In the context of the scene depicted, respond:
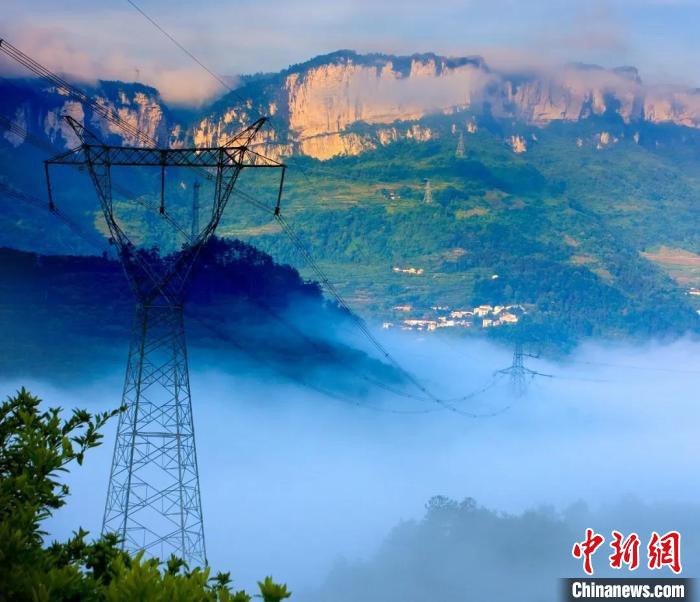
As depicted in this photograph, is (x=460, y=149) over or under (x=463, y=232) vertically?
over

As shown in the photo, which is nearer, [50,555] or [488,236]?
[50,555]

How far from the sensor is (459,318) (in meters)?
105

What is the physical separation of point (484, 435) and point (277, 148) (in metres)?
46.4

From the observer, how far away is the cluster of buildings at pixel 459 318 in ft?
332

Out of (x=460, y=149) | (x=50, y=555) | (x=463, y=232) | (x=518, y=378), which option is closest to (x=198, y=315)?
(x=518, y=378)

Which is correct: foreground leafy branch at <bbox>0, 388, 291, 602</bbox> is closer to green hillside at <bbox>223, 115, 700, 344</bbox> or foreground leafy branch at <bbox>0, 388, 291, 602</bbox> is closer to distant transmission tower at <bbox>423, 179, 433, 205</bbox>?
green hillside at <bbox>223, 115, 700, 344</bbox>


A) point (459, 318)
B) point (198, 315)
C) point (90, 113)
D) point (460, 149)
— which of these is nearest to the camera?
point (198, 315)

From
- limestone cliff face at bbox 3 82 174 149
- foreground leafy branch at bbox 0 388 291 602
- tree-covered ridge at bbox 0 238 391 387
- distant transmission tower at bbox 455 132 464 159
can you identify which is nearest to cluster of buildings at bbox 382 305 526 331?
tree-covered ridge at bbox 0 238 391 387

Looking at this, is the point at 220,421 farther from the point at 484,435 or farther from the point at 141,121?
the point at 141,121

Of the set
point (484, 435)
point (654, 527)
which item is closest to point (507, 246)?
point (484, 435)

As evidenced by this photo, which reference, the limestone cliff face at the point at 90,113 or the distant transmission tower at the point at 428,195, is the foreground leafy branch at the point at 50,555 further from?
the distant transmission tower at the point at 428,195

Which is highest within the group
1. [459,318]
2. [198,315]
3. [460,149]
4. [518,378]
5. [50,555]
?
[460,149]

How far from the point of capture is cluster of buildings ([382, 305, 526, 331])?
101 metres

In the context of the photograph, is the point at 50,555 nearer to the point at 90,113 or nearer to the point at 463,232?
the point at 90,113
